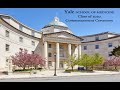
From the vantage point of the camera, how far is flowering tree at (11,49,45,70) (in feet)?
57.8

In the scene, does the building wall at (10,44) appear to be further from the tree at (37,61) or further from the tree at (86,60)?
the tree at (86,60)

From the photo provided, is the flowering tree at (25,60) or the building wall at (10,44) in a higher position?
the building wall at (10,44)

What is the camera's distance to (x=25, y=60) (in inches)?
757

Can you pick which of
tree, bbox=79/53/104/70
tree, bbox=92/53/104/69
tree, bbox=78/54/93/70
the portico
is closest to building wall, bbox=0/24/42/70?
the portico

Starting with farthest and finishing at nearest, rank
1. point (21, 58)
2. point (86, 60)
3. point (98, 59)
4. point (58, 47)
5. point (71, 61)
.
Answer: point (71, 61) → point (58, 47) → point (21, 58) → point (86, 60) → point (98, 59)

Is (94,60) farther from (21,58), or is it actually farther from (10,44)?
(10,44)

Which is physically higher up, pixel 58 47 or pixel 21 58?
pixel 58 47

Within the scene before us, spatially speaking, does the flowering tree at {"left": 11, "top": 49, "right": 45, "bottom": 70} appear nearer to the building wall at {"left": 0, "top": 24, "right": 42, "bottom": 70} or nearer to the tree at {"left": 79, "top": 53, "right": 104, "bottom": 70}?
the building wall at {"left": 0, "top": 24, "right": 42, "bottom": 70}

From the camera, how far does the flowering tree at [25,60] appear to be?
1762 cm

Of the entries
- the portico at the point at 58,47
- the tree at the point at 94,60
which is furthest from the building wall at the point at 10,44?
the tree at the point at 94,60

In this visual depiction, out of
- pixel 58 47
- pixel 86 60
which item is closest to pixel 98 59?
pixel 86 60
